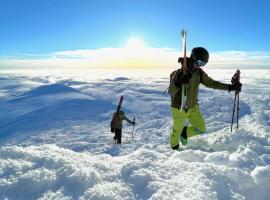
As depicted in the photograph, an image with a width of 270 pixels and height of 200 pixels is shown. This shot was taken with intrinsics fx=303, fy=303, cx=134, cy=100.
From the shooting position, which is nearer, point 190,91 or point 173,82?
point 173,82

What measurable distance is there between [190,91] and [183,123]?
689mm

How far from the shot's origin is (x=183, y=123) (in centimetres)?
638

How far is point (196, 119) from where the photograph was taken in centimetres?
661

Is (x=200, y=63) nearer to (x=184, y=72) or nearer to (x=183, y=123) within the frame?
(x=184, y=72)

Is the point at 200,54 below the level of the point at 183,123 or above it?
above

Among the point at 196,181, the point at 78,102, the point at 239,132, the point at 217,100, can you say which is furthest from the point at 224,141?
the point at 78,102

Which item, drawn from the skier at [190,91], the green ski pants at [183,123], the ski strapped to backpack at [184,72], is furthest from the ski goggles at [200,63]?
the green ski pants at [183,123]

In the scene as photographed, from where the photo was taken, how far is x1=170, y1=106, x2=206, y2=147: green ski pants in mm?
6326

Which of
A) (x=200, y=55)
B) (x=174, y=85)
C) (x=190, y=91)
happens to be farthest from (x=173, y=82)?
(x=200, y=55)

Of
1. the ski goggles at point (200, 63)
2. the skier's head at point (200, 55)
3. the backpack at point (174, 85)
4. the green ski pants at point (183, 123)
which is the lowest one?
the green ski pants at point (183, 123)

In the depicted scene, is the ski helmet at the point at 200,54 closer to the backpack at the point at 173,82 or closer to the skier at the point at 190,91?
the skier at the point at 190,91

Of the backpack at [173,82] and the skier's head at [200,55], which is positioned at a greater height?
the skier's head at [200,55]

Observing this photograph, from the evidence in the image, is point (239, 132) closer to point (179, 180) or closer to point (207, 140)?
point (207, 140)

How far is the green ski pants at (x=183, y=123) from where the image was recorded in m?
6.33
